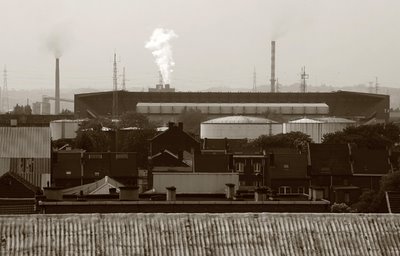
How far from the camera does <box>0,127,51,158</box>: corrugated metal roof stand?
178 feet

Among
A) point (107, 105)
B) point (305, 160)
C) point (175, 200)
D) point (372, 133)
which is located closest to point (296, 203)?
point (175, 200)

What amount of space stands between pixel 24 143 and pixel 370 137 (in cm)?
6050

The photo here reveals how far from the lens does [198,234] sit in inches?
850

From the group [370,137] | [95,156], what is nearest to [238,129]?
[370,137]

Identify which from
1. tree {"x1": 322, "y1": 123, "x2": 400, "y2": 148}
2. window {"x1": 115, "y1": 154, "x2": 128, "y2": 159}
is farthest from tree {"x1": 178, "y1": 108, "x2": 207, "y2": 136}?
window {"x1": 115, "y1": 154, "x2": 128, "y2": 159}

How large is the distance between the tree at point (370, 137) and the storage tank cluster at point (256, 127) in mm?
23489

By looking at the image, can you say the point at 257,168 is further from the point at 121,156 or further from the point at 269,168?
the point at 121,156

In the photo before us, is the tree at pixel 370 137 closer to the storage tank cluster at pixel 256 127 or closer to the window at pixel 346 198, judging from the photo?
the storage tank cluster at pixel 256 127

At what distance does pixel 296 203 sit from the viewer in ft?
129

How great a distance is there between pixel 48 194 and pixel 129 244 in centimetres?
1903

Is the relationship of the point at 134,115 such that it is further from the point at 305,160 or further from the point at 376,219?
the point at 376,219

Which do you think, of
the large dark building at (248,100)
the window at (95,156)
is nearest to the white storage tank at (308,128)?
the large dark building at (248,100)

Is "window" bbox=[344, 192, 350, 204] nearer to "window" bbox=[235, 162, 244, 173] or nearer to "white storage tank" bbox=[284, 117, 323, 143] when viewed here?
"window" bbox=[235, 162, 244, 173]

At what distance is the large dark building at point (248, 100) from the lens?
612ft
